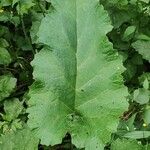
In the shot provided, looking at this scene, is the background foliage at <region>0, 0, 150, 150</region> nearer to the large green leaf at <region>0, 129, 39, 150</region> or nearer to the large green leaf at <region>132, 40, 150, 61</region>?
the large green leaf at <region>132, 40, 150, 61</region>

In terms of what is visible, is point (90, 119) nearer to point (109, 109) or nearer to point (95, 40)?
point (109, 109)

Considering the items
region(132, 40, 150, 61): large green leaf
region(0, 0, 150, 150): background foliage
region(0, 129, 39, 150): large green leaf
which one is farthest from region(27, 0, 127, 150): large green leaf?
region(132, 40, 150, 61): large green leaf

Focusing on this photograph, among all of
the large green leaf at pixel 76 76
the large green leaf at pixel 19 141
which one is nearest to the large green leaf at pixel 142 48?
the large green leaf at pixel 76 76

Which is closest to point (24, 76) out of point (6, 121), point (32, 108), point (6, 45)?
point (6, 45)

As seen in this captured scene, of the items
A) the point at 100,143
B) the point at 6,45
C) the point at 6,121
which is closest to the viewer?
the point at 100,143

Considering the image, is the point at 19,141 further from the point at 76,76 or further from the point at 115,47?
the point at 115,47
